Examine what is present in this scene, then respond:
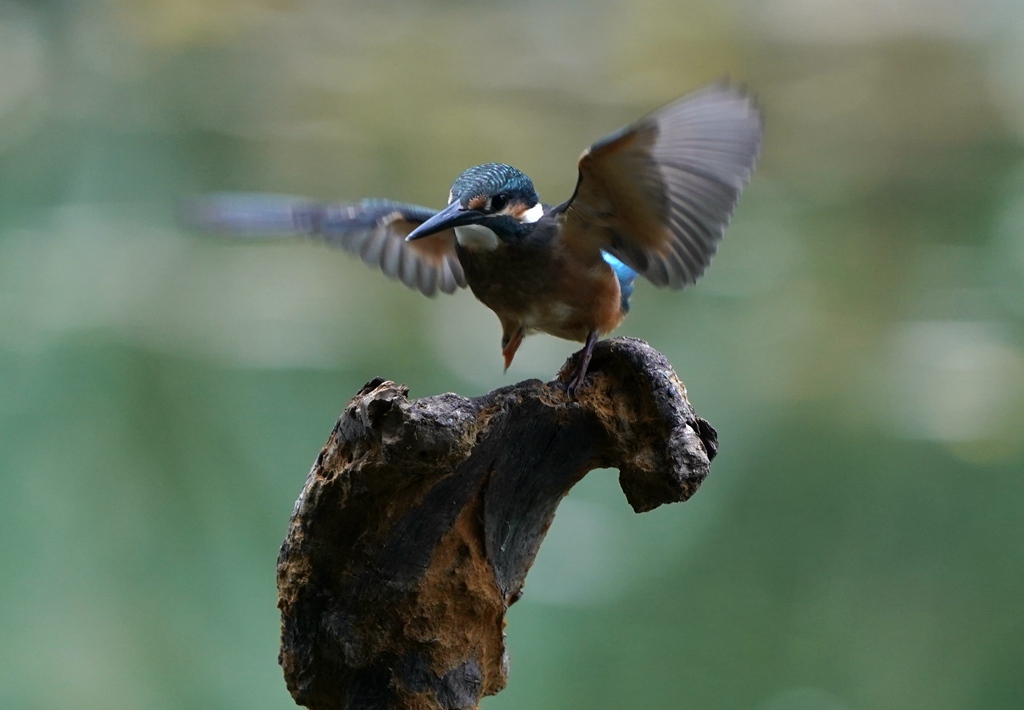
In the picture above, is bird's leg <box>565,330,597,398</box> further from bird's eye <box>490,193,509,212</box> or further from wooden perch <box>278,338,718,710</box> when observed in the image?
bird's eye <box>490,193,509,212</box>

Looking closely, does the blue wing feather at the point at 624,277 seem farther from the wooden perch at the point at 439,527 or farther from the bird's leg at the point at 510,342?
the wooden perch at the point at 439,527

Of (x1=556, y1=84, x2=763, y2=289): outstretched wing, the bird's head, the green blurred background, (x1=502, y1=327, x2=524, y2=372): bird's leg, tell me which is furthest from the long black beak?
the green blurred background

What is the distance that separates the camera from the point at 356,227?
4.99 ft

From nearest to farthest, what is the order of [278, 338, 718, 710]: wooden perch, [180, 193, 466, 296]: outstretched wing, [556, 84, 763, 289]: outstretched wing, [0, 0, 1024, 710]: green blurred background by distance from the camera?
[278, 338, 718, 710]: wooden perch, [556, 84, 763, 289]: outstretched wing, [180, 193, 466, 296]: outstretched wing, [0, 0, 1024, 710]: green blurred background

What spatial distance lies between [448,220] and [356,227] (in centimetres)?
33

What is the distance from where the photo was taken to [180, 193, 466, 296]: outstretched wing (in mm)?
1467

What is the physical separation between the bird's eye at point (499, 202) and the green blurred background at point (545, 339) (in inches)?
52.1

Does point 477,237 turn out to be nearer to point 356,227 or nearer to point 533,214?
point 533,214

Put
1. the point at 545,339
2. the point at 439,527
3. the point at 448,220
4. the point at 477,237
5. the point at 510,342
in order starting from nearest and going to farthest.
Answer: the point at 439,527, the point at 448,220, the point at 477,237, the point at 510,342, the point at 545,339

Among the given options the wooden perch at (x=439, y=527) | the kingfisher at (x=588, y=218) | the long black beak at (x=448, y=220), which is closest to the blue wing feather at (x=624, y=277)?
the kingfisher at (x=588, y=218)

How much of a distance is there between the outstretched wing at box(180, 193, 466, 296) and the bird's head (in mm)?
125

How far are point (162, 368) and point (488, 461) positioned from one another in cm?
185

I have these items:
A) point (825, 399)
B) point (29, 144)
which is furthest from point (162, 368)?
point (825, 399)

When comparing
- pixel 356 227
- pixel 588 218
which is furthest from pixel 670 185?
pixel 356 227
